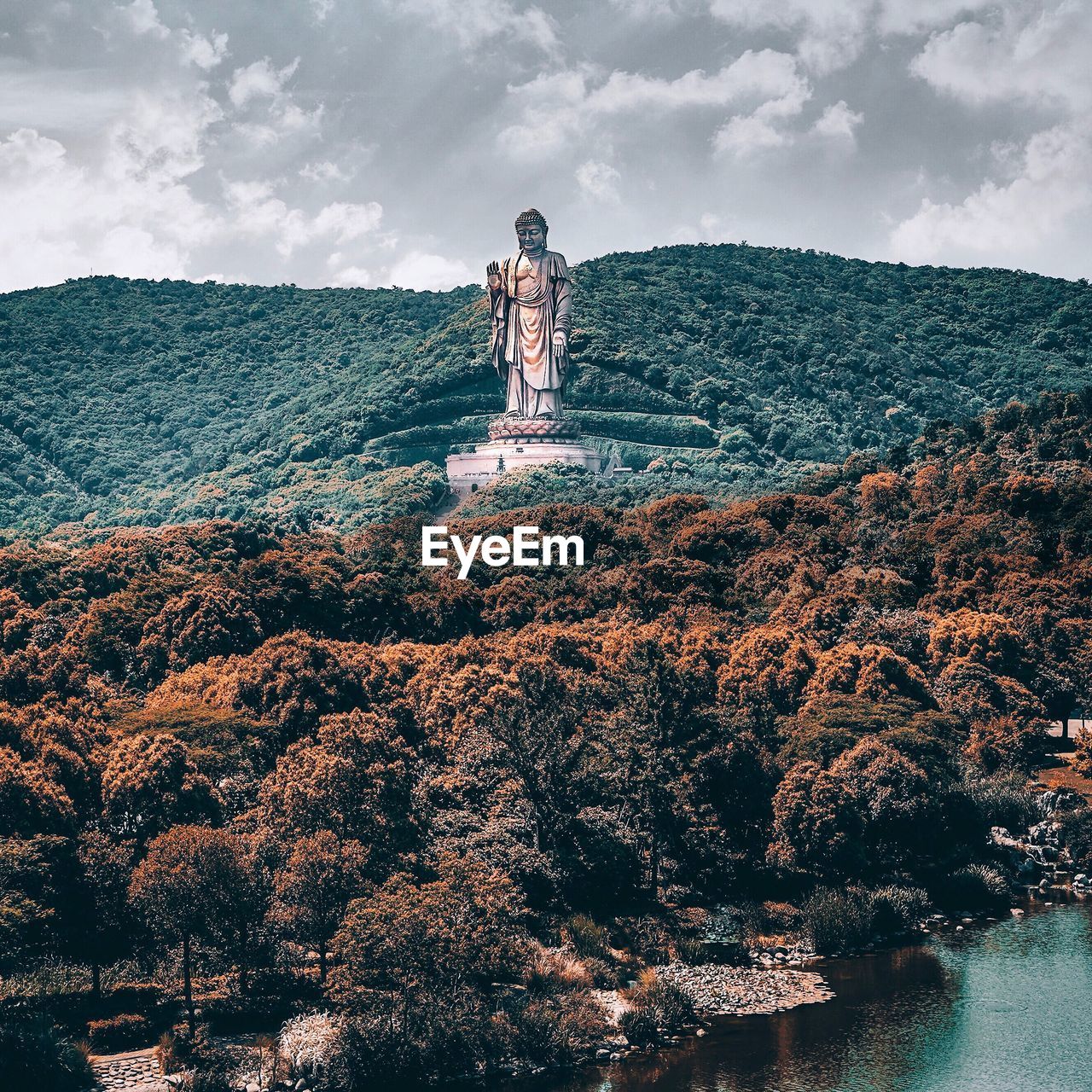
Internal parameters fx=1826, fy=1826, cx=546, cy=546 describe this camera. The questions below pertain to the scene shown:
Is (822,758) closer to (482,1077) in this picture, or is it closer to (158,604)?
(482,1077)

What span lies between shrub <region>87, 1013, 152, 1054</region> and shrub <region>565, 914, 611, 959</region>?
43.5 feet

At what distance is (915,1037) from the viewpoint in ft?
167

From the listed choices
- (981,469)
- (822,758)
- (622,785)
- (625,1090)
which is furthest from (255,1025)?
(981,469)

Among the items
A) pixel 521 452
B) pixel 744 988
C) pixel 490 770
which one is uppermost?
pixel 521 452

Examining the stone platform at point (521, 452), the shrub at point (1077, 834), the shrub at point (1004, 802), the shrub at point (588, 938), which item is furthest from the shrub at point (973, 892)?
the stone platform at point (521, 452)

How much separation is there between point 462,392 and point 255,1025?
12883cm

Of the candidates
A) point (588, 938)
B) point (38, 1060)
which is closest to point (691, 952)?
point (588, 938)

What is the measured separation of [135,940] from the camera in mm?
51719

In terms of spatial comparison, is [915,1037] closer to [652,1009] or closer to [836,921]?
[652,1009]

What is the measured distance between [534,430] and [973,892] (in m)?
89.2

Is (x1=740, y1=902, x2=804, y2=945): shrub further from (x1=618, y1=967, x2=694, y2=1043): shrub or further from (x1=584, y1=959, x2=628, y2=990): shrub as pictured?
(x1=584, y1=959, x2=628, y2=990): shrub

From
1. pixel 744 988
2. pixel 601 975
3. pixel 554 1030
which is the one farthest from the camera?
pixel 744 988

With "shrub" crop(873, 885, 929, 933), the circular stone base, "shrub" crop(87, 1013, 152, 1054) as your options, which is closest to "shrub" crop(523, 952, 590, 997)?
"shrub" crop(87, 1013, 152, 1054)

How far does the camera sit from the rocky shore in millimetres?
53750
